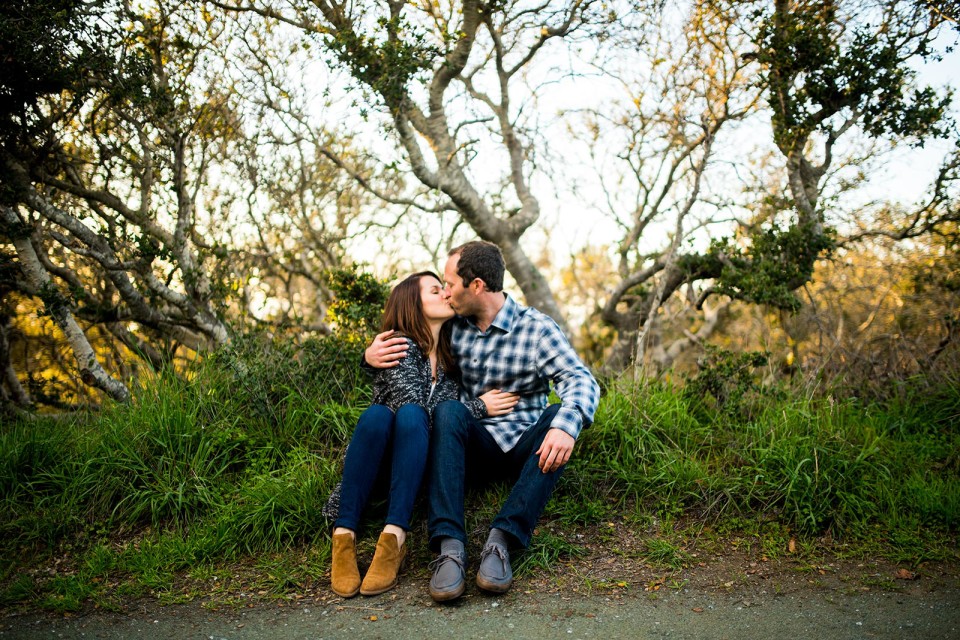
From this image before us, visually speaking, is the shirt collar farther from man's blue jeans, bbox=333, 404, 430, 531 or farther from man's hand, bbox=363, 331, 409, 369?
man's blue jeans, bbox=333, 404, 430, 531

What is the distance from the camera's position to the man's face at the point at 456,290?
359cm

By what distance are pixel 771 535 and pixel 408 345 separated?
7.00 feet

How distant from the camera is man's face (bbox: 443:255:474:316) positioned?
3.59 metres

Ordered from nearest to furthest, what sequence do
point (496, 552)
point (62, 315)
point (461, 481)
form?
point (496, 552) < point (461, 481) < point (62, 315)

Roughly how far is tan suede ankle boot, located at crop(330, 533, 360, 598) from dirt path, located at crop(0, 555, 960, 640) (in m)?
0.06

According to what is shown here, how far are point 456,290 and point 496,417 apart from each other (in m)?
0.72

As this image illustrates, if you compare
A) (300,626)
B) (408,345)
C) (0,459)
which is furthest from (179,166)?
(300,626)

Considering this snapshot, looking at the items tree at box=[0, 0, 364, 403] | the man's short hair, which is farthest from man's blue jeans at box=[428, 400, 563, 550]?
tree at box=[0, 0, 364, 403]

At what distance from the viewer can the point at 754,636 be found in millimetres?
2637

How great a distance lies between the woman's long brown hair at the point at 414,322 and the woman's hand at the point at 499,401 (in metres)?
0.29

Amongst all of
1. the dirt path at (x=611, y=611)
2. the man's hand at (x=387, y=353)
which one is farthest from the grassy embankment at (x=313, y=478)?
the man's hand at (x=387, y=353)

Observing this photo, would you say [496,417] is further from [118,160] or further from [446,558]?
[118,160]

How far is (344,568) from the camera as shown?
3035 mm

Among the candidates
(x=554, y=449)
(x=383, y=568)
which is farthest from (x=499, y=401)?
(x=383, y=568)
